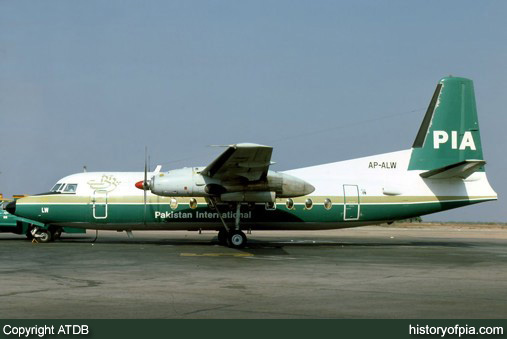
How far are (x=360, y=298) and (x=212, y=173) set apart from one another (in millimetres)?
12759

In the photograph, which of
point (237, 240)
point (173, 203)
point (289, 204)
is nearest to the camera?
point (237, 240)

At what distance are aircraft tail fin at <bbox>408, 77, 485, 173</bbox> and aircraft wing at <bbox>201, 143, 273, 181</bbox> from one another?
780 centimetres

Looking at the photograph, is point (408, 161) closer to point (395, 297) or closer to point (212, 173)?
point (212, 173)

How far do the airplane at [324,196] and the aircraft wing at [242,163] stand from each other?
818 millimetres

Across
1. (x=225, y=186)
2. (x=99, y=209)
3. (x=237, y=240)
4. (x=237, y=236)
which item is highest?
(x=225, y=186)

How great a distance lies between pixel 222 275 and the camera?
14.3 metres

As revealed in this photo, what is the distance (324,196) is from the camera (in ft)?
83.0

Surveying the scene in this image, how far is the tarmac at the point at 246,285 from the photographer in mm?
9203

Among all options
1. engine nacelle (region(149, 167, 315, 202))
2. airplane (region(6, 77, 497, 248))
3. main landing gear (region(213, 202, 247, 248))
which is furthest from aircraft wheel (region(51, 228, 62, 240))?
main landing gear (region(213, 202, 247, 248))

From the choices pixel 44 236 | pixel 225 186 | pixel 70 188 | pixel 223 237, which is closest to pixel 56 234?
pixel 44 236

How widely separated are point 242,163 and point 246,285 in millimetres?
9566

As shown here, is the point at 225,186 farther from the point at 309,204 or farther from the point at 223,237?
the point at 309,204

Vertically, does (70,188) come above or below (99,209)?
above

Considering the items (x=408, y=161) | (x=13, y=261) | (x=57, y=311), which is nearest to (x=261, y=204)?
(x=408, y=161)
